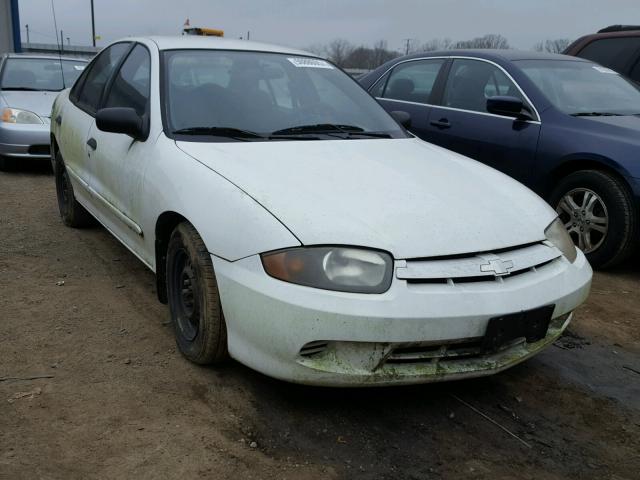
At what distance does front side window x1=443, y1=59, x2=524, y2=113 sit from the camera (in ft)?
17.1

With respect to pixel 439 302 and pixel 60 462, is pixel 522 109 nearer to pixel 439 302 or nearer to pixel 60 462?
pixel 439 302

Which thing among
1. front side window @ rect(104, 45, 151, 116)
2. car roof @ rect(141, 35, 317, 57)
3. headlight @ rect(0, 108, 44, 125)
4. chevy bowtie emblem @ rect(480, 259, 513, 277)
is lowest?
headlight @ rect(0, 108, 44, 125)

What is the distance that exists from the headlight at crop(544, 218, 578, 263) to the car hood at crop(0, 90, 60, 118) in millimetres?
6329

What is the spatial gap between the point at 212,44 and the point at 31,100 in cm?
486

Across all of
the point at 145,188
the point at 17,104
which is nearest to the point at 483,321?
the point at 145,188

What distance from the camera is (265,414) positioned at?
250cm

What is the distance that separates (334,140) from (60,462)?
1938mm

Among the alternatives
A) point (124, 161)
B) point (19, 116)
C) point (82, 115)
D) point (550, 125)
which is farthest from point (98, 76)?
point (19, 116)

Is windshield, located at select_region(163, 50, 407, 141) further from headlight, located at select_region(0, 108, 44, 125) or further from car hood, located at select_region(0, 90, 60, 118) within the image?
car hood, located at select_region(0, 90, 60, 118)

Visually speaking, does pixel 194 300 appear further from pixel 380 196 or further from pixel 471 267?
pixel 471 267

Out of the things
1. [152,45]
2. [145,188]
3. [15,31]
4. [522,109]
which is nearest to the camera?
[145,188]

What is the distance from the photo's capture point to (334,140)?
3.24 metres

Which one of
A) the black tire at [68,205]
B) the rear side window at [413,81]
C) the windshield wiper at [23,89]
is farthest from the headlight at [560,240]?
the windshield wiper at [23,89]

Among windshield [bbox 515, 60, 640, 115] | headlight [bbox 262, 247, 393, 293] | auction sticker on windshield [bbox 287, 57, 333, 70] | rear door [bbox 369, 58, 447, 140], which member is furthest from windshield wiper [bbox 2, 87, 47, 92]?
headlight [bbox 262, 247, 393, 293]
